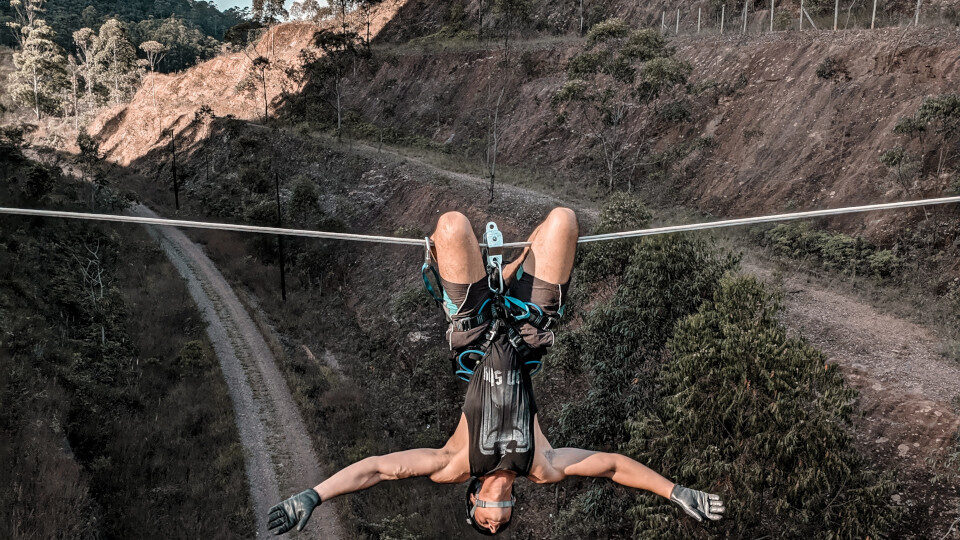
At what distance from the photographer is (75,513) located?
11.9 metres

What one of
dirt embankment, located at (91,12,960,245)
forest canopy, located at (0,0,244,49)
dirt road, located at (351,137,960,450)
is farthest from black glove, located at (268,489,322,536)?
forest canopy, located at (0,0,244,49)

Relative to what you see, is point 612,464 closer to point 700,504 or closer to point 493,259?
point 700,504

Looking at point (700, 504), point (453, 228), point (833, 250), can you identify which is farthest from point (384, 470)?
point (833, 250)

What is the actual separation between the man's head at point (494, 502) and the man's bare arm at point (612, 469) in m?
0.41

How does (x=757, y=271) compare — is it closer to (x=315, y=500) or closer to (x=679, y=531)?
(x=679, y=531)

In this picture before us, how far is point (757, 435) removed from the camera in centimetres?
720

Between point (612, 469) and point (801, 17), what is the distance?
29697 millimetres

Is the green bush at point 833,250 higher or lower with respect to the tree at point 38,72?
lower

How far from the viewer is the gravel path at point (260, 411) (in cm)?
1617

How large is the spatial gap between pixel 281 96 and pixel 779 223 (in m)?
54.3

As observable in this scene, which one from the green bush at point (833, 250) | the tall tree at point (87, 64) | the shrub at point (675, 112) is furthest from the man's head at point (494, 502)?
the tall tree at point (87, 64)

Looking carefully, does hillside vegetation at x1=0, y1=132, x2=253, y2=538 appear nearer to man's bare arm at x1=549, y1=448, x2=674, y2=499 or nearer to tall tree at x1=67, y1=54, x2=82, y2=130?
man's bare arm at x1=549, y1=448, x2=674, y2=499

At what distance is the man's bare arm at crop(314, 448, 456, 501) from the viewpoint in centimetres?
421

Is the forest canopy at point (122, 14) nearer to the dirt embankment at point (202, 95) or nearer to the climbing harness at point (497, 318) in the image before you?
the dirt embankment at point (202, 95)
